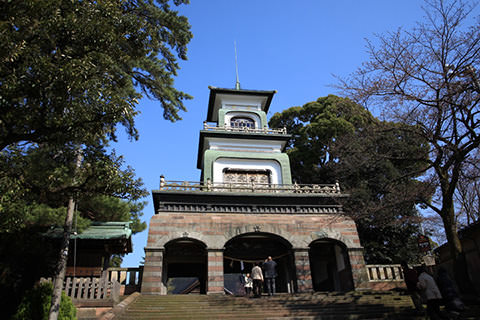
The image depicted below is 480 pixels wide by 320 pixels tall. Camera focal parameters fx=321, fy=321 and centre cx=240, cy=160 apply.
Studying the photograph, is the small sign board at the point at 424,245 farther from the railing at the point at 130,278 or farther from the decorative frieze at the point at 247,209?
the railing at the point at 130,278

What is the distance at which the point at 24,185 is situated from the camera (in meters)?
8.05

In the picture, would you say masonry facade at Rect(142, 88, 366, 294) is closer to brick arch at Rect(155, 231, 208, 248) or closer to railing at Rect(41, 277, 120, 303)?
brick arch at Rect(155, 231, 208, 248)

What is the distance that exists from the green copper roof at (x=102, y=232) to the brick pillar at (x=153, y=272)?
6.81ft

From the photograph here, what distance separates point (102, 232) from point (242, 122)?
13.3 metres

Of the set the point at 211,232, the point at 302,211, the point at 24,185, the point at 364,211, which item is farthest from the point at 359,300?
the point at 24,185

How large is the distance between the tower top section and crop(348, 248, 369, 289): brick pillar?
494 inches

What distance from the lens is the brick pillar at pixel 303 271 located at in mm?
14891

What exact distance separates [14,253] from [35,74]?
241 inches

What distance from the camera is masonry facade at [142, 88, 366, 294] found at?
15.2 meters

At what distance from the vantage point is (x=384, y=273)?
15.7 m

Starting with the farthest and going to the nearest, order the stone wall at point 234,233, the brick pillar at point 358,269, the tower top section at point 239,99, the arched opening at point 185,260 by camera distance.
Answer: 1. the tower top section at point 239,99
2. the arched opening at point 185,260
3. the brick pillar at point 358,269
4. the stone wall at point 234,233

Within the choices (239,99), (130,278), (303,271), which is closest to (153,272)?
(130,278)

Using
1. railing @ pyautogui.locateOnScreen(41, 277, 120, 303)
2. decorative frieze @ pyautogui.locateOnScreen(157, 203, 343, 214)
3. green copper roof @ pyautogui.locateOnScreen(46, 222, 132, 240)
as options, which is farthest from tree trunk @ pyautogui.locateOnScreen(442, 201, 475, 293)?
green copper roof @ pyautogui.locateOnScreen(46, 222, 132, 240)

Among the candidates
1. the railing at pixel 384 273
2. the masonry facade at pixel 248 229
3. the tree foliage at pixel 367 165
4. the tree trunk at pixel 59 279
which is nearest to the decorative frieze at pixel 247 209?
the masonry facade at pixel 248 229
